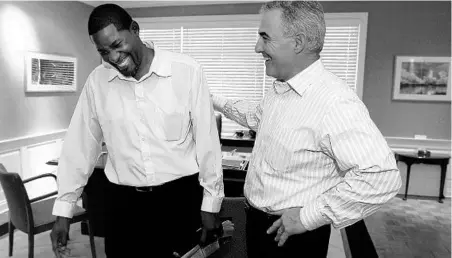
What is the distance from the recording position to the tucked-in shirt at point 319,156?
1057mm

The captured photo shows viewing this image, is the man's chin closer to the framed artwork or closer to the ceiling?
the framed artwork

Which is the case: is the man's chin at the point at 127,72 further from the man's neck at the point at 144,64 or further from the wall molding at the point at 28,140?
the wall molding at the point at 28,140

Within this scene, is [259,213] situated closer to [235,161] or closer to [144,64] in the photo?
[144,64]

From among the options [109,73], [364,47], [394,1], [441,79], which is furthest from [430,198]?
[109,73]

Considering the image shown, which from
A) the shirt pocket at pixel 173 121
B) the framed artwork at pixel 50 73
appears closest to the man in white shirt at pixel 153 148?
the shirt pocket at pixel 173 121

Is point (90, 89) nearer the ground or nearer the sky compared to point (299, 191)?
nearer the sky

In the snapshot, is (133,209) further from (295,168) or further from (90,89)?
(295,168)

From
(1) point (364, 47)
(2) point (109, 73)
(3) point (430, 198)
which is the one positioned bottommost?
(3) point (430, 198)

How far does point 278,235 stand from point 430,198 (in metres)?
5.04

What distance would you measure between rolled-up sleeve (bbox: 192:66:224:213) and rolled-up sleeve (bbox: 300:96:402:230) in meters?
0.41

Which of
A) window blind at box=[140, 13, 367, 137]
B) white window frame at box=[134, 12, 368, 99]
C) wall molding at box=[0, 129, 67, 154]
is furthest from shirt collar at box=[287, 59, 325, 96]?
window blind at box=[140, 13, 367, 137]

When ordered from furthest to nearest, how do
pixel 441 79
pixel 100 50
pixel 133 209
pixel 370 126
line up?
pixel 441 79 → pixel 133 209 → pixel 100 50 → pixel 370 126

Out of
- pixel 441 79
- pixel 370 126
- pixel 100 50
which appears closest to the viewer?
pixel 370 126

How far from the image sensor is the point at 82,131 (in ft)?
4.92
